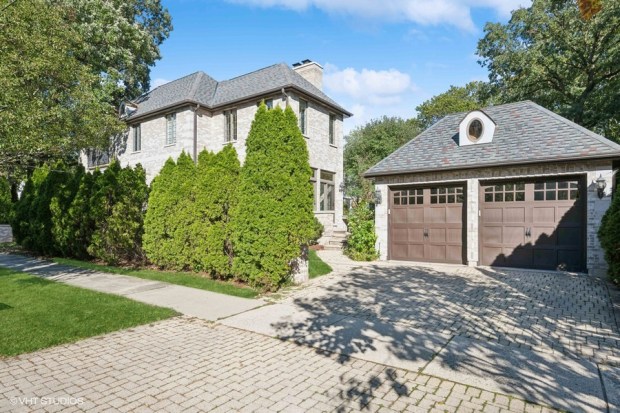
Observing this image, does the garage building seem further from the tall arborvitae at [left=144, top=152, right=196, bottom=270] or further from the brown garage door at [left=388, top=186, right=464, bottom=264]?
the tall arborvitae at [left=144, top=152, right=196, bottom=270]

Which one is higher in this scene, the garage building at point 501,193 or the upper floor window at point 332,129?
the upper floor window at point 332,129

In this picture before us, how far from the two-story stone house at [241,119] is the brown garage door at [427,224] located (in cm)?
518

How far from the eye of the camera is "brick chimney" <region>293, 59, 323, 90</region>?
19047mm

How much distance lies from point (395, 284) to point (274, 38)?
10139 millimetres

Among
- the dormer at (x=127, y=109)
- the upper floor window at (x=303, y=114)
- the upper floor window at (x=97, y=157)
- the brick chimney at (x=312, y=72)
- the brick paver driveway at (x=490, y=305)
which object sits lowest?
the brick paver driveway at (x=490, y=305)

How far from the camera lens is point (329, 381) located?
11.5 feet

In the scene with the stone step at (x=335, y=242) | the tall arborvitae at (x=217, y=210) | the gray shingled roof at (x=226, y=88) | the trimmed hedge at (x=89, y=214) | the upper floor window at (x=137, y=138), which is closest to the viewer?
the tall arborvitae at (x=217, y=210)

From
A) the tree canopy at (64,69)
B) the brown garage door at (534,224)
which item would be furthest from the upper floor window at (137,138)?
the brown garage door at (534,224)

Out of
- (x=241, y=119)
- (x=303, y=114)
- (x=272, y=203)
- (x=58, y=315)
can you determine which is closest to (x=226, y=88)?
(x=241, y=119)

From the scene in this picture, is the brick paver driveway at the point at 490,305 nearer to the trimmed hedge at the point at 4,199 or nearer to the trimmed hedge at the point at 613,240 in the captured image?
the trimmed hedge at the point at 613,240

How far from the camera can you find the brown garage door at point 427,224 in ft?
36.6

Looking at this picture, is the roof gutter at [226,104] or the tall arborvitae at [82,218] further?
the roof gutter at [226,104]

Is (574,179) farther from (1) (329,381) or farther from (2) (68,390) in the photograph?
(2) (68,390)

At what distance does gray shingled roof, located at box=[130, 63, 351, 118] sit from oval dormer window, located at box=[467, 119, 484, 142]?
294 inches
